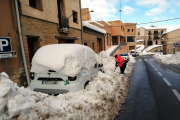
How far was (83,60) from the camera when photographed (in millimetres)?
4367

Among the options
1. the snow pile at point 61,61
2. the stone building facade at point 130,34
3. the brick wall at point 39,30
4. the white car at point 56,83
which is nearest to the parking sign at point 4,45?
the brick wall at point 39,30

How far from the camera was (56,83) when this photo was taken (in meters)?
3.77

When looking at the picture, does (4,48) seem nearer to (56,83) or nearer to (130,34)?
(56,83)

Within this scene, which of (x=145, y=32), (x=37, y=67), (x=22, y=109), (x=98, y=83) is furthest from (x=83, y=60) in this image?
(x=145, y=32)

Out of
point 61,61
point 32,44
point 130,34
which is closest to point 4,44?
point 61,61

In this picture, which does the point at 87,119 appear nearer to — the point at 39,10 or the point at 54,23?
the point at 39,10

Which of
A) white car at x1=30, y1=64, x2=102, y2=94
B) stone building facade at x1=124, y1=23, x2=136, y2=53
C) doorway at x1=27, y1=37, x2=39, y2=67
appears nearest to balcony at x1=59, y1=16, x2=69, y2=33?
doorway at x1=27, y1=37, x2=39, y2=67

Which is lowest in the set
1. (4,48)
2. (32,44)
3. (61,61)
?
(61,61)

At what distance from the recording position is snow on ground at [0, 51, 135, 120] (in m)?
2.32

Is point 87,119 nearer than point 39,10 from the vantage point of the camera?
Yes

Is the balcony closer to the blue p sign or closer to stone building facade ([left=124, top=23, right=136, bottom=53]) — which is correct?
the blue p sign

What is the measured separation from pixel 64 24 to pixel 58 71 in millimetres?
7317

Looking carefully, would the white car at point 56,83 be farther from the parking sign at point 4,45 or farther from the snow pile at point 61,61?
the parking sign at point 4,45

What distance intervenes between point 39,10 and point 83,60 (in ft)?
17.6
